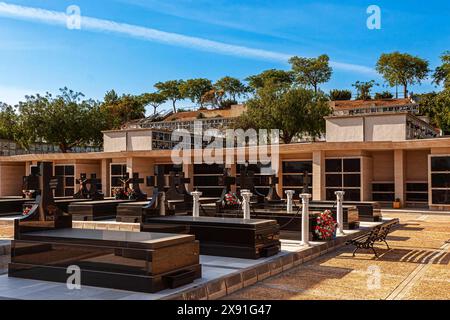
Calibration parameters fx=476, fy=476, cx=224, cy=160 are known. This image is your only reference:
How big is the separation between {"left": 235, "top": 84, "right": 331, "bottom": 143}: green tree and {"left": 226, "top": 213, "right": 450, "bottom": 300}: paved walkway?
3198 cm

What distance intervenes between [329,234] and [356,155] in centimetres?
1376

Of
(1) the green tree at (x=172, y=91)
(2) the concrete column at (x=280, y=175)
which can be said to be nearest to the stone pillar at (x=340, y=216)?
(2) the concrete column at (x=280, y=175)

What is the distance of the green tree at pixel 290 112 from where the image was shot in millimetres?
44750

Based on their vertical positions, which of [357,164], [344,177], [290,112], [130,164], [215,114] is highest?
[215,114]

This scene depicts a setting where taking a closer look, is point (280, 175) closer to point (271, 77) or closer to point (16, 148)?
point (16, 148)

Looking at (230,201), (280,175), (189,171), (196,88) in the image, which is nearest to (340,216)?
(230,201)

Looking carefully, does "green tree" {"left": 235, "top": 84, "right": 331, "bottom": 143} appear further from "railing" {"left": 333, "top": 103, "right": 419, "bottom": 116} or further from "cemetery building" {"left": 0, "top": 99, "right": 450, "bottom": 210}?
"cemetery building" {"left": 0, "top": 99, "right": 450, "bottom": 210}

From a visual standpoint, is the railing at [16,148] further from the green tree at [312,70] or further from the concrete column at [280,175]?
the green tree at [312,70]

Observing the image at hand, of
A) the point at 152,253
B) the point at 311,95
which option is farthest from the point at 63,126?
the point at 152,253

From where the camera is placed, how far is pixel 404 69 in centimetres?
6944

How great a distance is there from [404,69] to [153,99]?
4510cm
